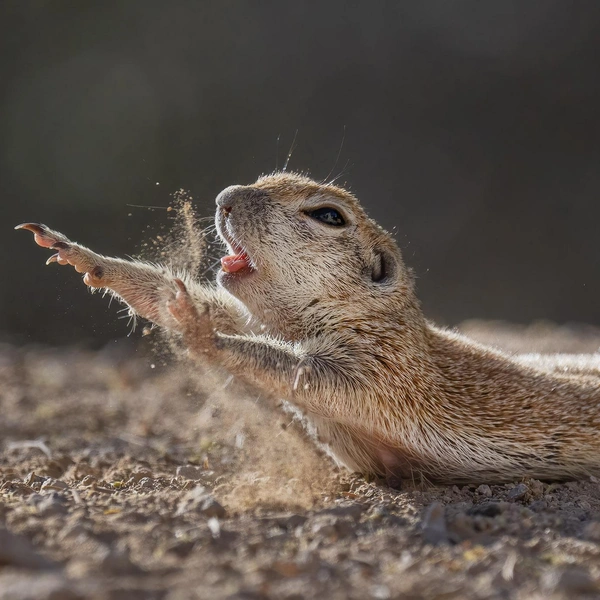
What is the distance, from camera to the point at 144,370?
9516 millimetres

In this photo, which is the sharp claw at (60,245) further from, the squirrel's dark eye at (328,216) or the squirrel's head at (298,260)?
the squirrel's dark eye at (328,216)

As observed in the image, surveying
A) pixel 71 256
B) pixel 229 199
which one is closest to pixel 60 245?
pixel 71 256

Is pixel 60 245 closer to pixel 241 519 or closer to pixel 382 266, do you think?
pixel 382 266

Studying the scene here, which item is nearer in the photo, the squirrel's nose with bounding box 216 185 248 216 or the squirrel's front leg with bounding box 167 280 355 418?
the squirrel's front leg with bounding box 167 280 355 418

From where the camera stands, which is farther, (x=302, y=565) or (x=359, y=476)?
(x=359, y=476)

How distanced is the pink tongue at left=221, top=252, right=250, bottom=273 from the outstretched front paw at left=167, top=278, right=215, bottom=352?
67 centimetres

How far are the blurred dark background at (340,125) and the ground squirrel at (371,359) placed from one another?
7.09m

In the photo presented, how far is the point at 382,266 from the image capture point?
19.4ft

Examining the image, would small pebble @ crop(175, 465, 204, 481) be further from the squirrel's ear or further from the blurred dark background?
the blurred dark background

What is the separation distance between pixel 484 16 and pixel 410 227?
5496 mm

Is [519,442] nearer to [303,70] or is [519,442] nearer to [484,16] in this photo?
[303,70]

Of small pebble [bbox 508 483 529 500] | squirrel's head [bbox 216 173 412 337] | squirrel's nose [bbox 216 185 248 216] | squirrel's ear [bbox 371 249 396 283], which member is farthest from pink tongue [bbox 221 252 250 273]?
small pebble [bbox 508 483 529 500]

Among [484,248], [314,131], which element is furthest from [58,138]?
[484,248]

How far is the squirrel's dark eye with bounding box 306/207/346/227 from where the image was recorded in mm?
5766
